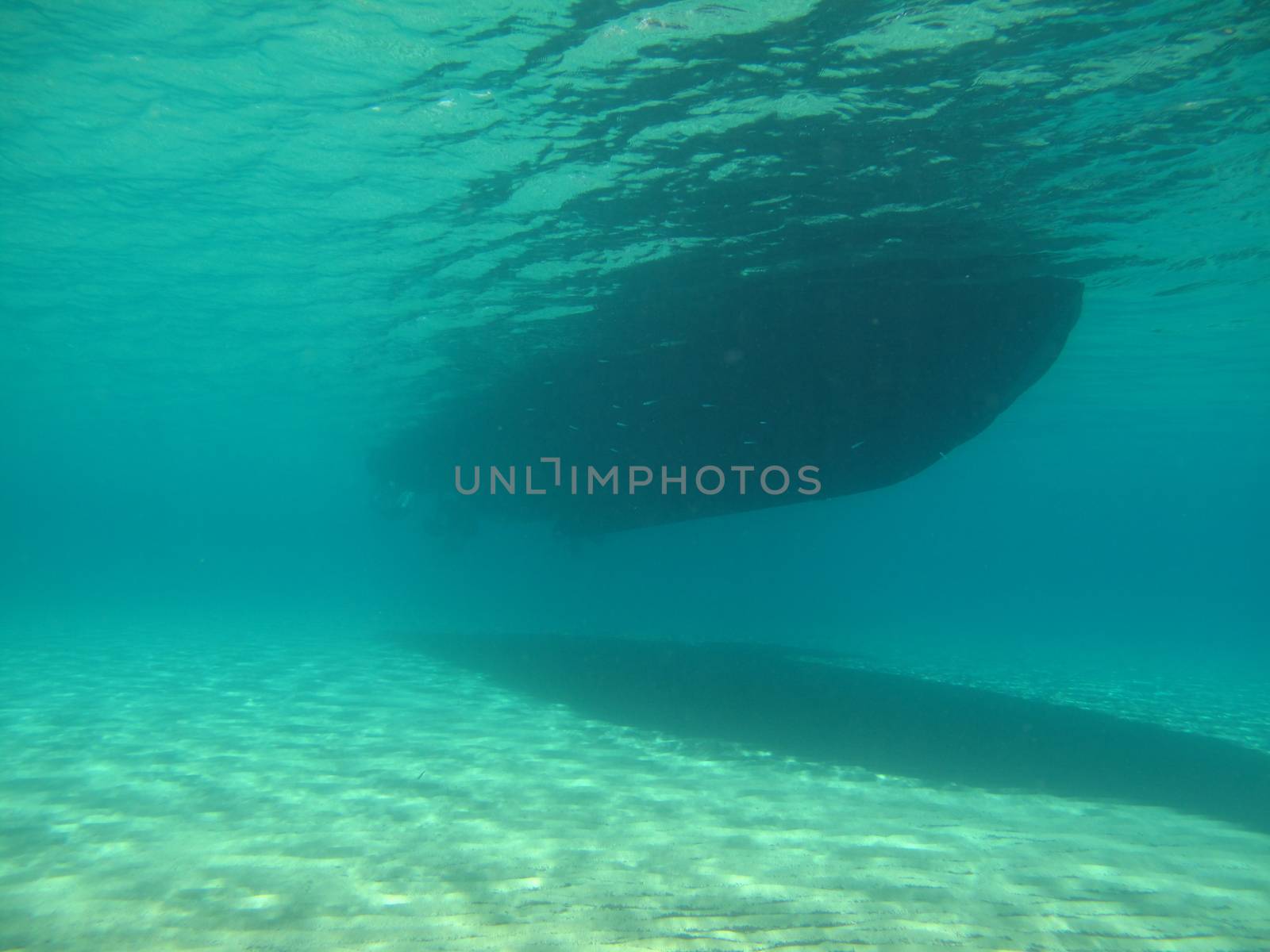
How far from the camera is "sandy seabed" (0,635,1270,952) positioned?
4.71 metres

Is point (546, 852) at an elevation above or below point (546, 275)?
below

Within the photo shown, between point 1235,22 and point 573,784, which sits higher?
point 1235,22

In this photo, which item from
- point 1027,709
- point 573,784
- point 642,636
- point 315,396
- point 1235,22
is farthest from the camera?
point 315,396

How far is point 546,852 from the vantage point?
6383 mm

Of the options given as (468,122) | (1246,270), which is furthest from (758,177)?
(1246,270)

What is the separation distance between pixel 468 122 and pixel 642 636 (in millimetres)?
17688

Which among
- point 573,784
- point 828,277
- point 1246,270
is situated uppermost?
point 1246,270

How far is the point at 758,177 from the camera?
11.2m

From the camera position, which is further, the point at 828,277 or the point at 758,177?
the point at 828,277

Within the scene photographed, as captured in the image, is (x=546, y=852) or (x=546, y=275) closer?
(x=546, y=852)

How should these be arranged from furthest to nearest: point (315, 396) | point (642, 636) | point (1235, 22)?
1. point (315, 396)
2. point (642, 636)
3. point (1235, 22)

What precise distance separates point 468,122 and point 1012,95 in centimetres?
773

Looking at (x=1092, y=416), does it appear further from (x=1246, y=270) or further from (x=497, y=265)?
(x=497, y=265)

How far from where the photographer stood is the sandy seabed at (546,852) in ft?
15.5
